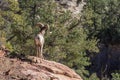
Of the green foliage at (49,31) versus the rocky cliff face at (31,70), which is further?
the green foliage at (49,31)

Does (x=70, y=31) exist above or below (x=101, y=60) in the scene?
above

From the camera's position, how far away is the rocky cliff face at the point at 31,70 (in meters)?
14.2

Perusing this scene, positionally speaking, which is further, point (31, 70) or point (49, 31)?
point (49, 31)

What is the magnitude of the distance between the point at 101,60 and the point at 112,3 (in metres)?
7.29

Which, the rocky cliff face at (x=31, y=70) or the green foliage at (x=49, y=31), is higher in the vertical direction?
the rocky cliff face at (x=31, y=70)

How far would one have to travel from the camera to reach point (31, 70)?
1460 cm

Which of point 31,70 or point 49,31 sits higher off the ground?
point 31,70

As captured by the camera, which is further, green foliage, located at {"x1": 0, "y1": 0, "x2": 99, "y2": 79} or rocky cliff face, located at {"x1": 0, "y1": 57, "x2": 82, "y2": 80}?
green foliage, located at {"x1": 0, "y1": 0, "x2": 99, "y2": 79}

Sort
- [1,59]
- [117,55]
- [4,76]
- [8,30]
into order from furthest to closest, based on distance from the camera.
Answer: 1. [117,55]
2. [8,30]
3. [1,59]
4. [4,76]

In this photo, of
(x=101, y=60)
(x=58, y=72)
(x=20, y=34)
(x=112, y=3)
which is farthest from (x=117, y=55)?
(x=58, y=72)

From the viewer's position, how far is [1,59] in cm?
1541

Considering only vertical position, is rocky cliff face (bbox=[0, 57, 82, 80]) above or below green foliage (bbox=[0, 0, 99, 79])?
above

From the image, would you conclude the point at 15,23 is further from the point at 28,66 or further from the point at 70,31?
the point at 28,66

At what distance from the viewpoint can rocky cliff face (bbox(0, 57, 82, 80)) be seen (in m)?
14.2
